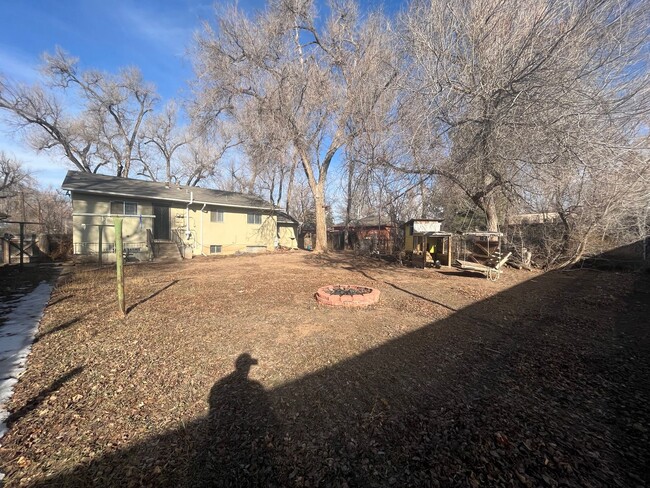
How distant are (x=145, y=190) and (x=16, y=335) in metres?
13.9

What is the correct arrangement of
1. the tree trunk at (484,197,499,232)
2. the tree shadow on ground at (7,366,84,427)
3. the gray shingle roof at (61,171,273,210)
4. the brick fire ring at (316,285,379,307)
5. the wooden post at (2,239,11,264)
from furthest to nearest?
the gray shingle roof at (61,171,273,210) < the tree trunk at (484,197,499,232) < the wooden post at (2,239,11,264) < the brick fire ring at (316,285,379,307) < the tree shadow on ground at (7,366,84,427)

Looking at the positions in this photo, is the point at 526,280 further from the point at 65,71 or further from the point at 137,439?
the point at 65,71

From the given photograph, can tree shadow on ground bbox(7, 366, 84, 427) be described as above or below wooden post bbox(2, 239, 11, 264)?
below

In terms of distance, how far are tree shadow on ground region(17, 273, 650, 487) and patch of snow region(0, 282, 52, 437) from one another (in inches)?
69.9

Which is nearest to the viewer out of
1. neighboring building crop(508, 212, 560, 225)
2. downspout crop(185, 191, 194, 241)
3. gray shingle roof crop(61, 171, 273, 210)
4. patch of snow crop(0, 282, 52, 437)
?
patch of snow crop(0, 282, 52, 437)

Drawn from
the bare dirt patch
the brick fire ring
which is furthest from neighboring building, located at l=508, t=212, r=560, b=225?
the brick fire ring

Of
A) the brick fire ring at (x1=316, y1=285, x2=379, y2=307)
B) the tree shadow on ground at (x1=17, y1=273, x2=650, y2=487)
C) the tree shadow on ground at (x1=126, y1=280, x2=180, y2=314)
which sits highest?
the brick fire ring at (x1=316, y1=285, x2=379, y2=307)

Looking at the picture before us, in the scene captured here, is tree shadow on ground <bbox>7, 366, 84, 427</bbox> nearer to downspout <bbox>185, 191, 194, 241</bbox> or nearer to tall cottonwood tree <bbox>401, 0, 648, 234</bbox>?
tall cottonwood tree <bbox>401, 0, 648, 234</bbox>

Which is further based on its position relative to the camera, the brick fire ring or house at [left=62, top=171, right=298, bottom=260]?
house at [left=62, top=171, right=298, bottom=260]

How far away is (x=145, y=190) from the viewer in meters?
16.7

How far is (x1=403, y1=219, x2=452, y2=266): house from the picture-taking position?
13.1 metres

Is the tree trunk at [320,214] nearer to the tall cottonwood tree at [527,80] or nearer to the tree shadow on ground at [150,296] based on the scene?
the tree shadow on ground at [150,296]

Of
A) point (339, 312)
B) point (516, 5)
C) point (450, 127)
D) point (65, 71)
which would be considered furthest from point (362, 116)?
point (65, 71)

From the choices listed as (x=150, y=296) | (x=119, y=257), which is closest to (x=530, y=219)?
(x=150, y=296)
